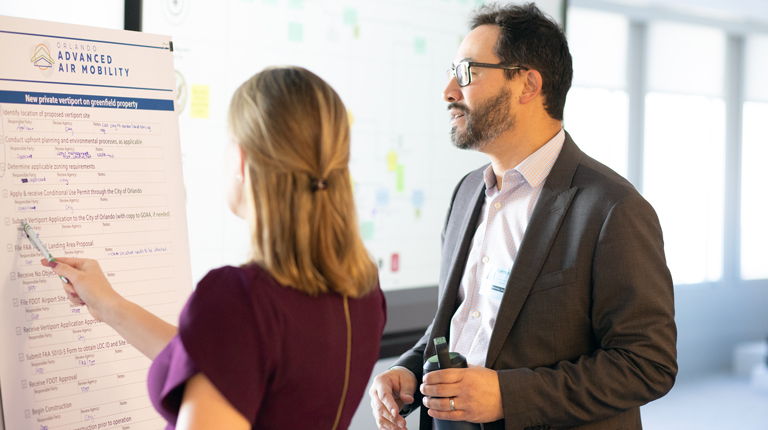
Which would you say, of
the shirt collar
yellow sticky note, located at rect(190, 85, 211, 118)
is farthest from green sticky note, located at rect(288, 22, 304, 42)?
the shirt collar

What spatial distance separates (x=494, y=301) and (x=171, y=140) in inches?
43.6

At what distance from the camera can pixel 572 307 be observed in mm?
1381

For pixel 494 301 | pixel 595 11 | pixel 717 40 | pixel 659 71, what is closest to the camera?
pixel 494 301

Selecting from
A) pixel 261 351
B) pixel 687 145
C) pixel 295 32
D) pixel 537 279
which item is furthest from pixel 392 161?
pixel 687 145

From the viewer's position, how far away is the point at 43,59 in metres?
1.55

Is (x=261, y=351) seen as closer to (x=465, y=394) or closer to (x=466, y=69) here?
(x=465, y=394)

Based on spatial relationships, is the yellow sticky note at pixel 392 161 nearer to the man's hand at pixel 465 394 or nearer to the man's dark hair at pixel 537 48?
the man's dark hair at pixel 537 48

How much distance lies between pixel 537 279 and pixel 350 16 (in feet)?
5.77

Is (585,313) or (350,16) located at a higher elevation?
(350,16)

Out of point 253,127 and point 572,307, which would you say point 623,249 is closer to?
point 572,307

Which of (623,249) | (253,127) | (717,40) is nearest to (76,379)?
(253,127)

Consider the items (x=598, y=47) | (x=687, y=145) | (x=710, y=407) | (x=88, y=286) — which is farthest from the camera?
(x=687, y=145)

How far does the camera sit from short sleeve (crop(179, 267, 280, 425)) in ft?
2.84

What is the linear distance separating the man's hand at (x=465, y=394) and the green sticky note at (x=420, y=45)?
6.56 feet
